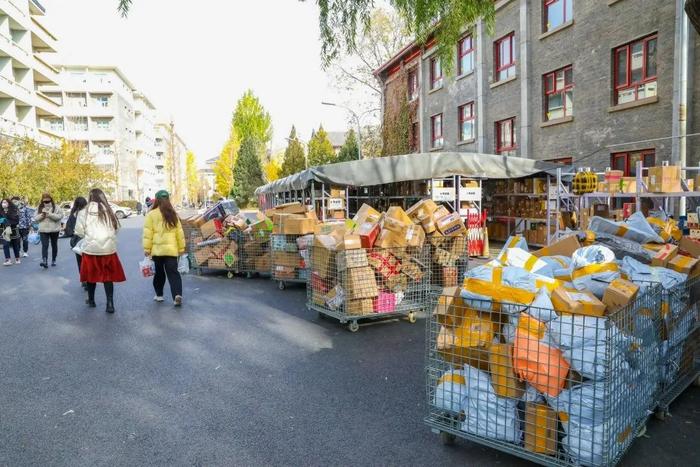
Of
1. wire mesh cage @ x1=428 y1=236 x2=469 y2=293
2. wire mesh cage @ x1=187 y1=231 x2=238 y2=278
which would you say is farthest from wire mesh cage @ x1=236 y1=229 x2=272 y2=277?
wire mesh cage @ x1=428 y1=236 x2=469 y2=293

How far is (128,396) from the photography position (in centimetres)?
445

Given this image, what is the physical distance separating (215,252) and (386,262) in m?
5.43

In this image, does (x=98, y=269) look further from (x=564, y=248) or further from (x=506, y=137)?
(x=506, y=137)

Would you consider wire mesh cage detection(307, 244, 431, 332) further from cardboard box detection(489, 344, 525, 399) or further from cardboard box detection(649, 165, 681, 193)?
cardboard box detection(649, 165, 681, 193)

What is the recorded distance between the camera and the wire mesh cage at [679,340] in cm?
380

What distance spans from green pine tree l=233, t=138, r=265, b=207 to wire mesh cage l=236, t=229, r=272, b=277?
54.2 metres

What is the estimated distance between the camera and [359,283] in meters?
6.62

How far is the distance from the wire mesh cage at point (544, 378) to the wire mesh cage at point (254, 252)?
7366 mm

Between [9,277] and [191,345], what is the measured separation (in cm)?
788

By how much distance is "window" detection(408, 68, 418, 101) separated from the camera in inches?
1111

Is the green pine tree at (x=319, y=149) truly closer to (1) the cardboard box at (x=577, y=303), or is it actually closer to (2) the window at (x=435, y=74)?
(2) the window at (x=435, y=74)

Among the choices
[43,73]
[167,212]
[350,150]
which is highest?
[43,73]

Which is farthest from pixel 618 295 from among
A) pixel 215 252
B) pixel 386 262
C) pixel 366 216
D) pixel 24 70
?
pixel 24 70

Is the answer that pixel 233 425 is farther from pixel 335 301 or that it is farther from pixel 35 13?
pixel 35 13
